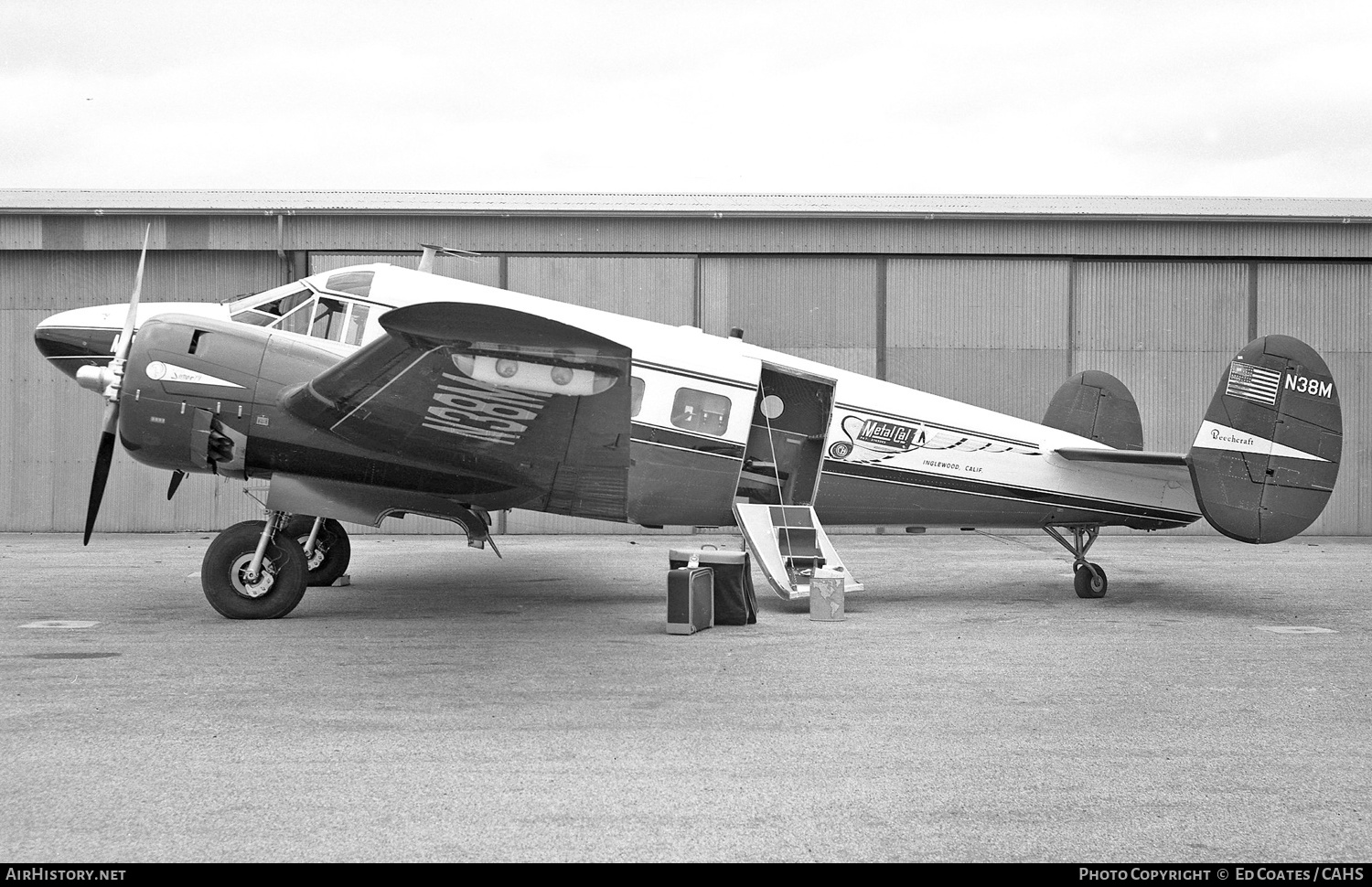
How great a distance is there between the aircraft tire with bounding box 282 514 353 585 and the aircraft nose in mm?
2555

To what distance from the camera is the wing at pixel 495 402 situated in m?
6.58

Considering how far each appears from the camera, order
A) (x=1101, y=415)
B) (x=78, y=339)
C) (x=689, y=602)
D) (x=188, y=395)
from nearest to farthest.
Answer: (x=689, y=602) → (x=188, y=395) → (x=78, y=339) → (x=1101, y=415)

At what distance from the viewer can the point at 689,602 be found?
857 cm

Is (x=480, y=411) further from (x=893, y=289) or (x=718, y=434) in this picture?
(x=893, y=289)

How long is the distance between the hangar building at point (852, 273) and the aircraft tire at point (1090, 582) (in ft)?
26.7

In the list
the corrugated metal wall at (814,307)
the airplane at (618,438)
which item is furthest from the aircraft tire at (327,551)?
the corrugated metal wall at (814,307)

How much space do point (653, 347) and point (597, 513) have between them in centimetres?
170

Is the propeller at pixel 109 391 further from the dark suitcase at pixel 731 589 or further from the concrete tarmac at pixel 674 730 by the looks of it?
the dark suitcase at pixel 731 589

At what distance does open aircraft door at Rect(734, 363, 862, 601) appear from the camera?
10.0m

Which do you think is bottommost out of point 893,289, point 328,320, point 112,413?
point 112,413

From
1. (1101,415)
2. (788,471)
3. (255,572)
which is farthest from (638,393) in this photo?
(1101,415)

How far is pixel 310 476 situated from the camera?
9211 mm

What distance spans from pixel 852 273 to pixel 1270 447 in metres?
9.78

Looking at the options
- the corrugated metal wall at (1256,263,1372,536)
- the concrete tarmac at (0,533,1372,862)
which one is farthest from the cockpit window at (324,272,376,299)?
the corrugated metal wall at (1256,263,1372,536)
